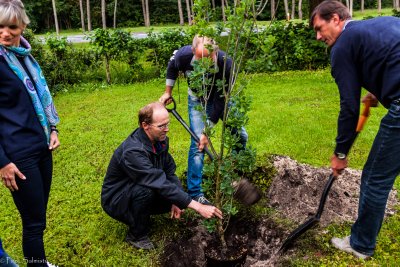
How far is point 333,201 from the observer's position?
385 cm

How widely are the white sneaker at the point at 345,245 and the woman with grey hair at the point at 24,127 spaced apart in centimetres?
221

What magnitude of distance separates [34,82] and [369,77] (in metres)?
→ 2.18

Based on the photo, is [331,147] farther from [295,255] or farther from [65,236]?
[65,236]

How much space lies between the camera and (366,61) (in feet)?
8.43

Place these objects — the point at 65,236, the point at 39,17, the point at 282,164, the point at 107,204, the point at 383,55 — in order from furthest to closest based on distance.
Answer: the point at 39,17 < the point at 282,164 < the point at 65,236 < the point at 107,204 < the point at 383,55

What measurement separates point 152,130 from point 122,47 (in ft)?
24.2

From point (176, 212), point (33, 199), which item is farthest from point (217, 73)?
point (33, 199)

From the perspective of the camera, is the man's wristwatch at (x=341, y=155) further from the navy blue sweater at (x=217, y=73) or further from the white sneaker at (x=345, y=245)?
the navy blue sweater at (x=217, y=73)

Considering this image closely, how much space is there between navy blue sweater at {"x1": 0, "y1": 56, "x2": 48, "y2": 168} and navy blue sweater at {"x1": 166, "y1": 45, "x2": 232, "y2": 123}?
1616 mm

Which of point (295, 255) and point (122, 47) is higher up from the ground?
point (122, 47)

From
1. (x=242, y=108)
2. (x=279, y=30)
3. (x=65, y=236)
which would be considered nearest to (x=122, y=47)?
(x=279, y=30)

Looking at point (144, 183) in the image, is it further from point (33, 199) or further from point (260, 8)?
point (260, 8)

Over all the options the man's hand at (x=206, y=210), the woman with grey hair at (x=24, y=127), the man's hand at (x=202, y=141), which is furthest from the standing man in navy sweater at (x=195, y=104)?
the woman with grey hair at (x=24, y=127)

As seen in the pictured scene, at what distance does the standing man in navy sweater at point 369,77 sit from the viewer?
8.29 feet
